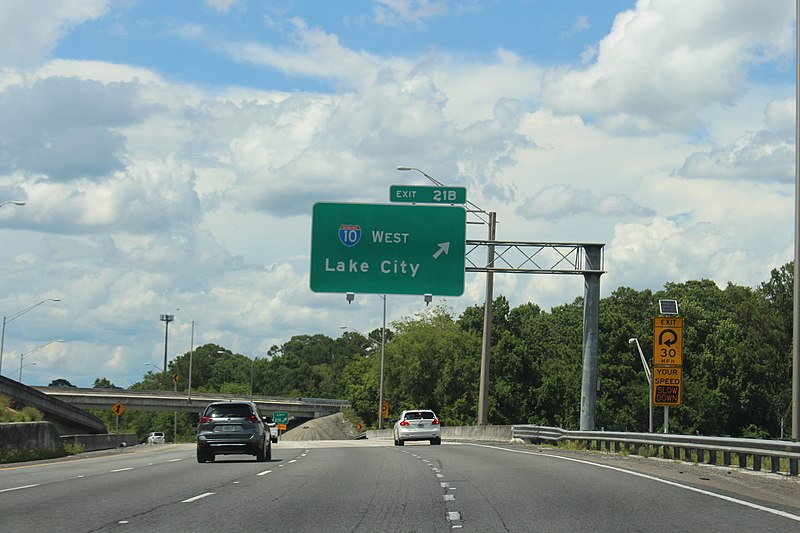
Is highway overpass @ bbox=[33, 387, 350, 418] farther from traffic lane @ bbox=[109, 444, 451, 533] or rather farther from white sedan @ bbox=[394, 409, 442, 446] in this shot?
traffic lane @ bbox=[109, 444, 451, 533]

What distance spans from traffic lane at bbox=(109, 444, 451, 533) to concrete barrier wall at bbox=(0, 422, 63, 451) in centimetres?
1140

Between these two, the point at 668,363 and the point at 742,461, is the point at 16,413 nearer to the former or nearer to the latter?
the point at 668,363

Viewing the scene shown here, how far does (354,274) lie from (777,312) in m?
69.2

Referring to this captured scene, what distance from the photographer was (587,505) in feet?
52.0

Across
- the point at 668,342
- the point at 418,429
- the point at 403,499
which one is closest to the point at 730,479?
the point at 403,499

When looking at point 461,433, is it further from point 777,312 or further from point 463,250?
point 777,312

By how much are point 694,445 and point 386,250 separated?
1323 cm

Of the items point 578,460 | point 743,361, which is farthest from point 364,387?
point 578,460

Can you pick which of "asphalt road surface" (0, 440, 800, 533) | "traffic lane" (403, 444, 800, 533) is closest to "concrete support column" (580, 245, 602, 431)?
"asphalt road surface" (0, 440, 800, 533)

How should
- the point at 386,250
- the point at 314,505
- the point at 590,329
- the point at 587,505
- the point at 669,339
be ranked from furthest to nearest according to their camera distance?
the point at 590,329
the point at 386,250
the point at 669,339
the point at 314,505
the point at 587,505

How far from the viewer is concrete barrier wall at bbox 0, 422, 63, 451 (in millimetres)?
32812

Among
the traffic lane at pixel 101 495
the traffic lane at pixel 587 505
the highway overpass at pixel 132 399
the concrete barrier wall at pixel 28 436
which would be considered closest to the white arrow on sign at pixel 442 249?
the traffic lane at pixel 101 495

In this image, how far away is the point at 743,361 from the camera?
10144 centimetres

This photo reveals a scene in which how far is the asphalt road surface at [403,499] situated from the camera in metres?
13.5
